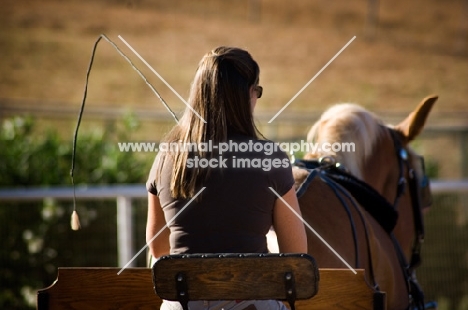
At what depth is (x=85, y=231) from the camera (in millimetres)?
7066

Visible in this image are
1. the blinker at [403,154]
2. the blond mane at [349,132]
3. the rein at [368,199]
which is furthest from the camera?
the blinker at [403,154]

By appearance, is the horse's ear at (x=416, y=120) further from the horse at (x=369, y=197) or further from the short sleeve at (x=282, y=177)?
the short sleeve at (x=282, y=177)

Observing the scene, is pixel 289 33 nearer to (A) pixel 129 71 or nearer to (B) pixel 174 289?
(A) pixel 129 71

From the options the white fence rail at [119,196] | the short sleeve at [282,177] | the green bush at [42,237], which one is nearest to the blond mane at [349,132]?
the short sleeve at [282,177]

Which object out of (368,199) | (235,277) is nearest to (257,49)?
(368,199)

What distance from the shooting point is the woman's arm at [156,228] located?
3236 mm

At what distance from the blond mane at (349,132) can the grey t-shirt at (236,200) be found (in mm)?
1560

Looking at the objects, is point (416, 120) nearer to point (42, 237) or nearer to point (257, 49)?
point (42, 237)

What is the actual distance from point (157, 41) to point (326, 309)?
2199cm

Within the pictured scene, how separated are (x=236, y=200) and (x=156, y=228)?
484 mm

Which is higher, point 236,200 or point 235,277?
point 236,200

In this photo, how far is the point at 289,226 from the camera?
3.07 m

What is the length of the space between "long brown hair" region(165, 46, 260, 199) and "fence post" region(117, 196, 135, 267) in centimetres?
368

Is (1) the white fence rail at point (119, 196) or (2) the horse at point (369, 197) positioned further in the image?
(1) the white fence rail at point (119, 196)
